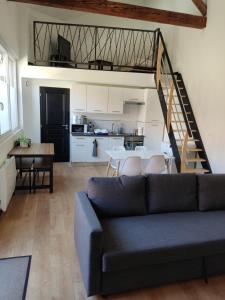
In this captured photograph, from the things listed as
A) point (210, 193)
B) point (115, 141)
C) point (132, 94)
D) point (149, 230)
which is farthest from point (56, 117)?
point (149, 230)

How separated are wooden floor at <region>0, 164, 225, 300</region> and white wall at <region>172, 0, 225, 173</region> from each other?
277 centimetres

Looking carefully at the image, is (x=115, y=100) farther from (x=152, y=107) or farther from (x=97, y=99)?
(x=152, y=107)

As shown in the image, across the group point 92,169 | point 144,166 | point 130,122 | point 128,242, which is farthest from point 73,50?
point 128,242

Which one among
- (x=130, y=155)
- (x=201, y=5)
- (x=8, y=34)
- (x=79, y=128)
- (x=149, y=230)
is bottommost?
(x=149, y=230)

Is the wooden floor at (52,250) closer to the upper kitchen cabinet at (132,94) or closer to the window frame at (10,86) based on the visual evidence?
the window frame at (10,86)

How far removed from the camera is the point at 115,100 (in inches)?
253

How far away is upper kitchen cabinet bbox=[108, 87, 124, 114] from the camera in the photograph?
6.36m

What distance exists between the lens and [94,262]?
1803 millimetres

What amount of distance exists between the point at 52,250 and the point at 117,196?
3.10 feet

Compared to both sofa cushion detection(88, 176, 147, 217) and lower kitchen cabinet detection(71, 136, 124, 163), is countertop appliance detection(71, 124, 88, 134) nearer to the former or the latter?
lower kitchen cabinet detection(71, 136, 124, 163)

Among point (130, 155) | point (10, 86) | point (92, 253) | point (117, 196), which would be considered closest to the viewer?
point (92, 253)

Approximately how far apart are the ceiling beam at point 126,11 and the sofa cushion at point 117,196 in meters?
3.04

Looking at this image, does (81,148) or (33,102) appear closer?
(33,102)

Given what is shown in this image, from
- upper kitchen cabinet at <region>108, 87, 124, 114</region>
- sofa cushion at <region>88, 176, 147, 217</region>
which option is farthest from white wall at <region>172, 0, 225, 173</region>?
sofa cushion at <region>88, 176, 147, 217</region>
